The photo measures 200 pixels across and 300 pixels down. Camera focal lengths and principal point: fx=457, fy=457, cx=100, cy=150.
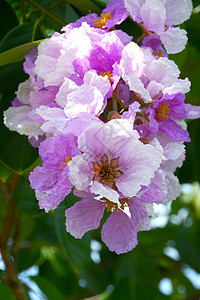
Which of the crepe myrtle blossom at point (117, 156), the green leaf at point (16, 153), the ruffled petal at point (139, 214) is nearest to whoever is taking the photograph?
the crepe myrtle blossom at point (117, 156)

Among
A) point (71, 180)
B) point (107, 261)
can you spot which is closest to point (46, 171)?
point (71, 180)

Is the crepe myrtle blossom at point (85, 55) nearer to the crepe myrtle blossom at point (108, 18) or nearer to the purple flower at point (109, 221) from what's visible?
the crepe myrtle blossom at point (108, 18)

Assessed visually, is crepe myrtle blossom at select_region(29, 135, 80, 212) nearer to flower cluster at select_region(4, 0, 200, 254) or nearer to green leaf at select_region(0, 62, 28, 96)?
flower cluster at select_region(4, 0, 200, 254)

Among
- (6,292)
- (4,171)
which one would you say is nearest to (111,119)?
(4,171)

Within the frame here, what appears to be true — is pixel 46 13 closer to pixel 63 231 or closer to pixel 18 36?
pixel 18 36

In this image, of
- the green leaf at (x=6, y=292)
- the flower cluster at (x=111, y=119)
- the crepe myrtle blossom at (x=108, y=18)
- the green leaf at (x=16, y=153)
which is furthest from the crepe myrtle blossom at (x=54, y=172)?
the green leaf at (x=6, y=292)

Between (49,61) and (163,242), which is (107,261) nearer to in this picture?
(163,242)
